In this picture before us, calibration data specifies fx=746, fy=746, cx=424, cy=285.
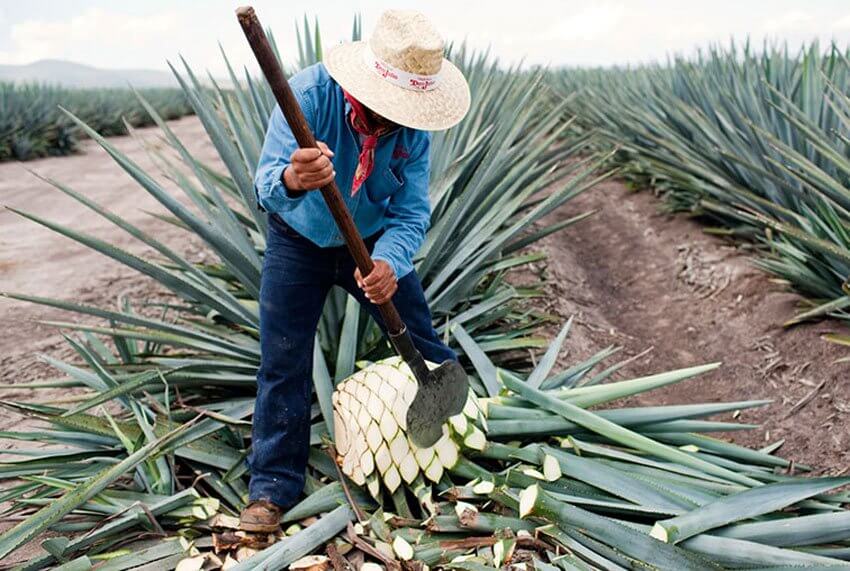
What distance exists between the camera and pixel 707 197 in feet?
15.3

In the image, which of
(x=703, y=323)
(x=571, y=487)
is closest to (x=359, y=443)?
(x=571, y=487)

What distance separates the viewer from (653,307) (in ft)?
14.6

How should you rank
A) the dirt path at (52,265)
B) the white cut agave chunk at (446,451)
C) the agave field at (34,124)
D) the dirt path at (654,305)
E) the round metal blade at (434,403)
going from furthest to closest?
the agave field at (34,124), the dirt path at (52,265), the dirt path at (654,305), the white cut agave chunk at (446,451), the round metal blade at (434,403)

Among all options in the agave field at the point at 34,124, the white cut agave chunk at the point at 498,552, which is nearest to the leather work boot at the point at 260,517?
the white cut agave chunk at the point at 498,552

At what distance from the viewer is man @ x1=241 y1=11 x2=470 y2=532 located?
1.68m

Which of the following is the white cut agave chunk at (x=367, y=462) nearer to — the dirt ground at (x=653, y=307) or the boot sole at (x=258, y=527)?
the boot sole at (x=258, y=527)

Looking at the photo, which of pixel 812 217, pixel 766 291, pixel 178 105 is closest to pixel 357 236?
pixel 812 217

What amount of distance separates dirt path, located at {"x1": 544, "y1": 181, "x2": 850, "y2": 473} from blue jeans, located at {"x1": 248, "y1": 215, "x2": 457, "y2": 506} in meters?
1.57

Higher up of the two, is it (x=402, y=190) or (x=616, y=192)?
(x=402, y=190)

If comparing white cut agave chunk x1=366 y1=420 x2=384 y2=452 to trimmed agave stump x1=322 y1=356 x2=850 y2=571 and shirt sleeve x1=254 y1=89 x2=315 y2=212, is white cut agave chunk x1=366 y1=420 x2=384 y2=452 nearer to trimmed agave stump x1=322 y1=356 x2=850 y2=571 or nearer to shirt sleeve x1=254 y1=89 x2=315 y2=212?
trimmed agave stump x1=322 y1=356 x2=850 y2=571

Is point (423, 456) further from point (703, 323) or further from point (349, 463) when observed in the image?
point (703, 323)

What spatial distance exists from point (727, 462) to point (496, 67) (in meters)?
3.94

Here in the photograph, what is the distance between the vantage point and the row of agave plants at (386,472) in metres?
1.70

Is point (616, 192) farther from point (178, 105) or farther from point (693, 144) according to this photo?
point (178, 105)
